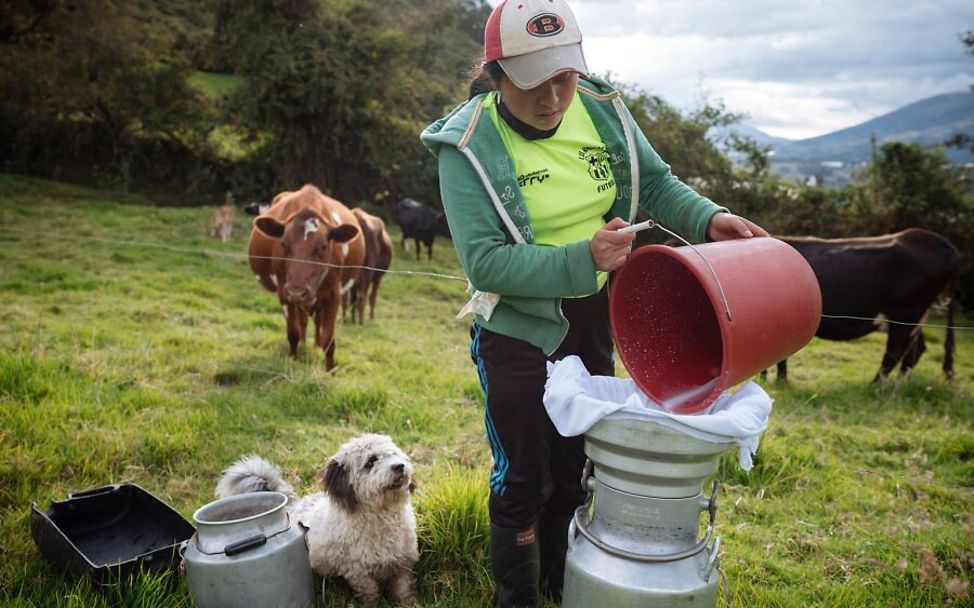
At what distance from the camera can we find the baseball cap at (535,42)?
1965mm

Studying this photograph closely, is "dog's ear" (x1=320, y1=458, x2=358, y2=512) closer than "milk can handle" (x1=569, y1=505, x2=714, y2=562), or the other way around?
"milk can handle" (x1=569, y1=505, x2=714, y2=562)

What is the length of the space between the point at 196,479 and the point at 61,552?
110 cm

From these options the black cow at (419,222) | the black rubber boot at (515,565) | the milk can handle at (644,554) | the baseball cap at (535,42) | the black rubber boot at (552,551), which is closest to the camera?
the milk can handle at (644,554)

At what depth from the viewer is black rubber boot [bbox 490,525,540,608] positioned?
7.94 feet

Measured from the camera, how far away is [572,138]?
7.43 ft

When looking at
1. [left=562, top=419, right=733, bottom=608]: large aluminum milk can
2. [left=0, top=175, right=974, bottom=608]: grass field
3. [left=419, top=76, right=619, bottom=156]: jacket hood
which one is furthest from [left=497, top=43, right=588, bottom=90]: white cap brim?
[left=0, top=175, right=974, bottom=608]: grass field

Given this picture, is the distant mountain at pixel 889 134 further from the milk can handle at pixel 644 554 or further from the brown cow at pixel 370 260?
the milk can handle at pixel 644 554

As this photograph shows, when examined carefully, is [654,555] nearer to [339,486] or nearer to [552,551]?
[552,551]

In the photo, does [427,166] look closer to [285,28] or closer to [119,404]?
[285,28]

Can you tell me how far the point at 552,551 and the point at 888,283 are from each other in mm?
7249

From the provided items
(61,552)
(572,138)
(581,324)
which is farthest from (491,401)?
(61,552)

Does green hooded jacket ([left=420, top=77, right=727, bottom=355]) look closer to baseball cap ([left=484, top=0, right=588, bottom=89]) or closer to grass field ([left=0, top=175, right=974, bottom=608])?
baseball cap ([left=484, top=0, right=588, bottom=89])

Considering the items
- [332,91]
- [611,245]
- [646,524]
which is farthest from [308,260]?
[332,91]

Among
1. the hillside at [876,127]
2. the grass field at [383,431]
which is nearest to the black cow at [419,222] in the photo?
the grass field at [383,431]
